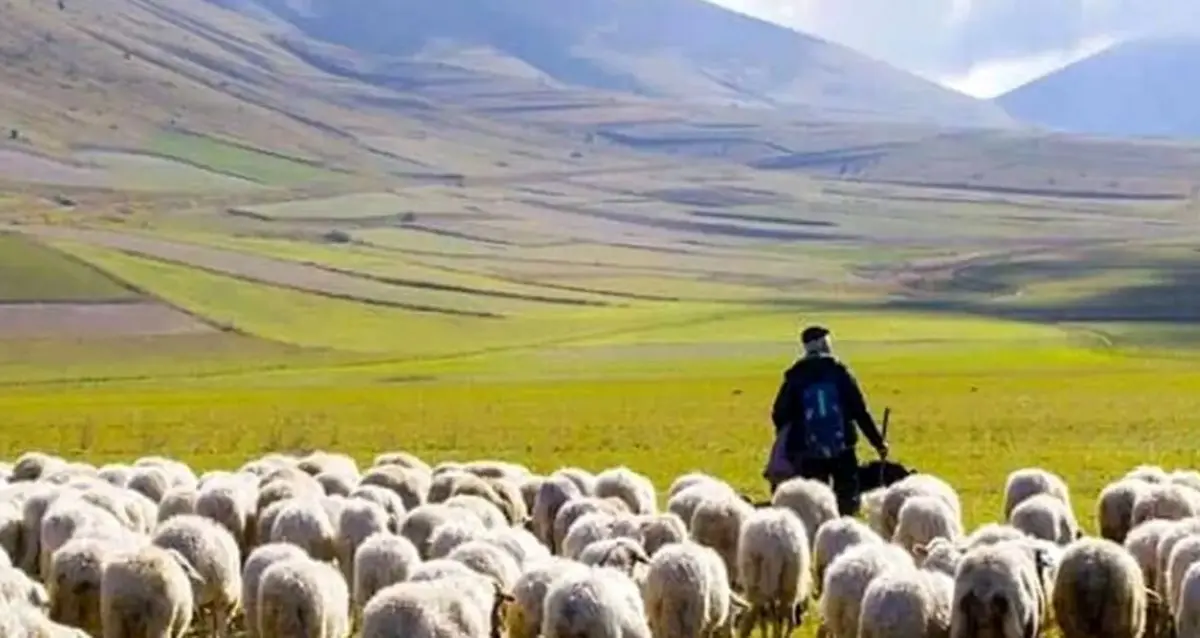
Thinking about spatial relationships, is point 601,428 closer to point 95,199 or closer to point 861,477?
point 861,477

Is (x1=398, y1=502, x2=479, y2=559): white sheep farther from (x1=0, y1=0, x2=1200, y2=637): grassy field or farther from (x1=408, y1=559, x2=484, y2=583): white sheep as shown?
(x1=0, y1=0, x2=1200, y2=637): grassy field

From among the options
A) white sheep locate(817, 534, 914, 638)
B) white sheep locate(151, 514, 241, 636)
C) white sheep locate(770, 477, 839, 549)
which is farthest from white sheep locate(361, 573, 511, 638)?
white sheep locate(770, 477, 839, 549)

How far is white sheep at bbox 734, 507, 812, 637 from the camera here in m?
15.4

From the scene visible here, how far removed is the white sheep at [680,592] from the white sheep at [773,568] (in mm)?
1411

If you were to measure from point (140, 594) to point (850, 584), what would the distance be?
5.52m

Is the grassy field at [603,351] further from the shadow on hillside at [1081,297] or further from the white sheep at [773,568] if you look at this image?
the white sheep at [773,568]

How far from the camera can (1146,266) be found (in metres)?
141

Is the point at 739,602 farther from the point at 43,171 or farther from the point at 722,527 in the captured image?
the point at 43,171

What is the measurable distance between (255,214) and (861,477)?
152605 mm

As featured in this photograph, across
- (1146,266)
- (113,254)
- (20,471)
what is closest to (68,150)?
(113,254)

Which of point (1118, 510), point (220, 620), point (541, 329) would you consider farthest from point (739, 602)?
point (541, 329)

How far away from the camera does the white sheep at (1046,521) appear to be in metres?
17.3

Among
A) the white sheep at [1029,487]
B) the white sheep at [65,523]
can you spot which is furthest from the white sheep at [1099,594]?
the white sheep at [65,523]

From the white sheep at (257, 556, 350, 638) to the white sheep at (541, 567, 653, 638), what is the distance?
1847 mm
